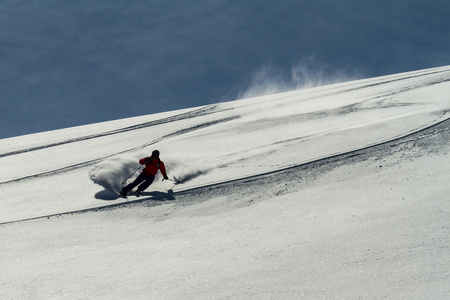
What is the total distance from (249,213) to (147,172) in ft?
5.55

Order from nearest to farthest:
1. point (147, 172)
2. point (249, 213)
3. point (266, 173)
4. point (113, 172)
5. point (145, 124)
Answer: point (249, 213) < point (147, 172) < point (266, 173) < point (113, 172) < point (145, 124)

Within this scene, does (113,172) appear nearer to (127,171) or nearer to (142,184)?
(127,171)

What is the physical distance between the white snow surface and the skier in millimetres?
149

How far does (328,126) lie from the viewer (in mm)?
10008

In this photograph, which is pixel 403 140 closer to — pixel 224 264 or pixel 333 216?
pixel 333 216

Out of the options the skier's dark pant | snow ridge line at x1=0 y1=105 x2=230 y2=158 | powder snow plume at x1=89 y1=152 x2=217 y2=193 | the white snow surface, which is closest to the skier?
the skier's dark pant

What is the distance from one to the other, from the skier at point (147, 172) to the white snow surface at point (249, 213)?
0.49 ft

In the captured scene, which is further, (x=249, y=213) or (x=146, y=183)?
(x=146, y=183)

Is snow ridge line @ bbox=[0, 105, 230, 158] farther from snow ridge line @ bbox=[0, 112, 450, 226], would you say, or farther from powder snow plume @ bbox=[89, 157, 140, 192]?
snow ridge line @ bbox=[0, 112, 450, 226]

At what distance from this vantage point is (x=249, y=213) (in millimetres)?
6566

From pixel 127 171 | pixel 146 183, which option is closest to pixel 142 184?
pixel 146 183

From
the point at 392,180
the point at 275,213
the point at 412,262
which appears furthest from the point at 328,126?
the point at 412,262

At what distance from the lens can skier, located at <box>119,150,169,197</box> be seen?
7230mm

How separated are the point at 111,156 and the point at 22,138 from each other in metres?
4.90
